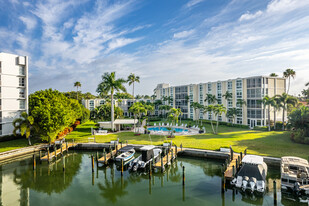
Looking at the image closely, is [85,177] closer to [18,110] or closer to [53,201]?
[53,201]

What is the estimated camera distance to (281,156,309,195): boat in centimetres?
1593

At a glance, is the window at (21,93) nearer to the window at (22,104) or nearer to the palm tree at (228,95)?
the window at (22,104)

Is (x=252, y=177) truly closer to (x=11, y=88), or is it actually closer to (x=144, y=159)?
(x=144, y=159)

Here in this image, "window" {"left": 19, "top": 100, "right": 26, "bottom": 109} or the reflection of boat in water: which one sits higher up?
"window" {"left": 19, "top": 100, "right": 26, "bottom": 109}

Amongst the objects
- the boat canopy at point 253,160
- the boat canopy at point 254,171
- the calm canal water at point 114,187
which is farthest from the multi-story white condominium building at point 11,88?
the boat canopy at point 253,160

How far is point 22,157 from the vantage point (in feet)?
89.0

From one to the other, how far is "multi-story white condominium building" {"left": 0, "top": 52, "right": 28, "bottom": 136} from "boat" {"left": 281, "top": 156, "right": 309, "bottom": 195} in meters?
43.3

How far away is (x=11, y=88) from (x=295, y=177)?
45.8m

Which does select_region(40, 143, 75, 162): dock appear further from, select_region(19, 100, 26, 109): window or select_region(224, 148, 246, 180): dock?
select_region(224, 148, 246, 180): dock

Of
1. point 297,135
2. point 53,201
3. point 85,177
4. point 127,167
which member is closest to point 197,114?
point 297,135

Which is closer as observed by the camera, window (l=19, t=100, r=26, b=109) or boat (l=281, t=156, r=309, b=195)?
boat (l=281, t=156, r=309, b=195)

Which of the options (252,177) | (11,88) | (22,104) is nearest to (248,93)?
(252,177)

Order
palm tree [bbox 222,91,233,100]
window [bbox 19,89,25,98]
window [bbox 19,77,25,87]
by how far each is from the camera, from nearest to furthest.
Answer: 1. window [bbox 19,89,25,98]
2. window [bbox 19,77,25,87]
3. palm tree [bbox 222,91,233,100]

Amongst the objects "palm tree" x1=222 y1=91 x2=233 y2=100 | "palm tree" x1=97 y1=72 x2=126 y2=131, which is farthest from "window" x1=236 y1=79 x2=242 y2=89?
"palm tree" x1=97 y1=72 x2=126 y2=131
